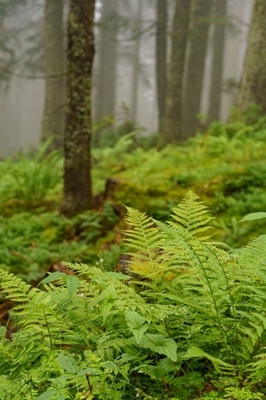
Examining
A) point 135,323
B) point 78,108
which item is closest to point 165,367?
point 135,323

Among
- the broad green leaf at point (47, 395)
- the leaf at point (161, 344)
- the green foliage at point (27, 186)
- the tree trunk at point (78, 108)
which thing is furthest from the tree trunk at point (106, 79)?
the broad green leaf at point (47, 395)

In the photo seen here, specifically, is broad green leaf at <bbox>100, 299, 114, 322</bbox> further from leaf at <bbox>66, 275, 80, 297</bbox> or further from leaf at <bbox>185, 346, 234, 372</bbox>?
leaf at <bbox>185, 346, 234, 372</bbox>

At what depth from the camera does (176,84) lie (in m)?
10.9

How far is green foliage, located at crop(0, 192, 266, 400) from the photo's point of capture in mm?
1666

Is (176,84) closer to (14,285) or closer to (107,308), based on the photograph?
(14,285)

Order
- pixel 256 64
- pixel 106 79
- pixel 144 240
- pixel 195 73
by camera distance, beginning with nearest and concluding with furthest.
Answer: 1. pixel 144 240
2. pixel 256 64
3. pixel 195 73
4. pixel 106 79

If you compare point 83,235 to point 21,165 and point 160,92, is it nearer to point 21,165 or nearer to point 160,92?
point 21,165

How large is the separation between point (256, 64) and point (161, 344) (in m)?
8.08

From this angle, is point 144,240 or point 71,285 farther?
point 144,240

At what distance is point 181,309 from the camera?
1.91m

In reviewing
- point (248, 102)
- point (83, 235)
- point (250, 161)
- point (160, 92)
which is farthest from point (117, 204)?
point (160, 92)

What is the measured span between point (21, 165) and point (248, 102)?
4.99 metres

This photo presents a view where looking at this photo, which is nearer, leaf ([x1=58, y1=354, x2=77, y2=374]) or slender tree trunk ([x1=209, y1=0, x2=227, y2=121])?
leaf ([x1=58, y1=354, x2=77, y2=374])

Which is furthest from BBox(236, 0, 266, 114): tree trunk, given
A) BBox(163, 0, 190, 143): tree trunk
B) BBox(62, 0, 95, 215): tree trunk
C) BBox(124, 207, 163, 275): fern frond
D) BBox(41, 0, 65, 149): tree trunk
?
BBox(124, 207, 163, 275): fern frond
